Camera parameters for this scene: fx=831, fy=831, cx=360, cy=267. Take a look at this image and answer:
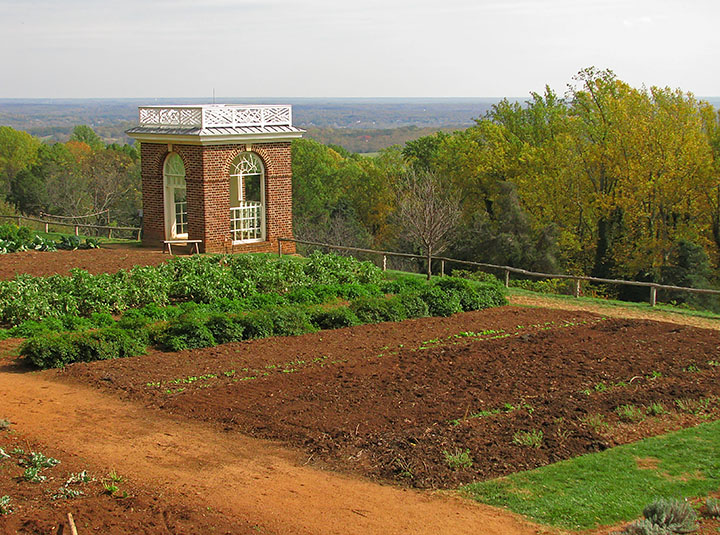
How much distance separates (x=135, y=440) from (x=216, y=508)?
236cm

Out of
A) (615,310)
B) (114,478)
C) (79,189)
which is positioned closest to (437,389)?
(114,478)

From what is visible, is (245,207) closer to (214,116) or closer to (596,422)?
(214,116)

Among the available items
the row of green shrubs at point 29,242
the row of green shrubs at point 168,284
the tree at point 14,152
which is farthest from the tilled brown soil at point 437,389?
the tree at point 14,152

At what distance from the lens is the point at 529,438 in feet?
29.6

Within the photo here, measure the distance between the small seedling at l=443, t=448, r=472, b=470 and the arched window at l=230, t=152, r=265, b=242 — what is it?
1808cm

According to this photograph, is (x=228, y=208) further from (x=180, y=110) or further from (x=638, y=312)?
(x=638, y=312)

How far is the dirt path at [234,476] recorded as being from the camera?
718cm

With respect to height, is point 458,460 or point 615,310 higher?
A: point 458,460

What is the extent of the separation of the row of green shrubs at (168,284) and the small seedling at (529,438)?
30.5ft

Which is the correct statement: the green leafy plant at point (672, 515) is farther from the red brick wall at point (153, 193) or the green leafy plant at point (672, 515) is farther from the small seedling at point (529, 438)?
the red brick wall at point (153, 193)

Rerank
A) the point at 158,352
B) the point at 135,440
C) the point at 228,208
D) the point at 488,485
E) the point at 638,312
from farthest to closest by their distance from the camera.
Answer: the point at 228,208, the point at 638,312, the point at 158,352, the point at 135,440, the point at 488,485

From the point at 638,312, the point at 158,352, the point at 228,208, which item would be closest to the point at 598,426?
the point at 158,352

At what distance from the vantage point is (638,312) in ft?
59.9

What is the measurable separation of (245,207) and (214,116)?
3.23m
